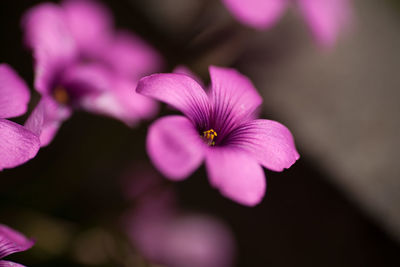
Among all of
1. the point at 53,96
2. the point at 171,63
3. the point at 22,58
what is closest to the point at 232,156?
the point at 53,96

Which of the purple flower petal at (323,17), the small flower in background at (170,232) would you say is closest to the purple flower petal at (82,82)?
the small flower in background at (170,232)

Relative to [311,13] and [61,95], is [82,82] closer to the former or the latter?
[61,95]

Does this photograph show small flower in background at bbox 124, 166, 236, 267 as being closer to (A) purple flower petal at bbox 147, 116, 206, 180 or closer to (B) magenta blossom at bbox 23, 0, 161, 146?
(B) magenta blossom at bbox 23, 0, 161, 146

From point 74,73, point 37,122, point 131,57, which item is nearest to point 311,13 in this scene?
point 131,57

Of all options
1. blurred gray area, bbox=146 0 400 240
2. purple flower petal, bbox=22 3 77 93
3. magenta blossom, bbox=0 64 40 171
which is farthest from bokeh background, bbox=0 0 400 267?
magenta blossom, bbox=0 64 40 171

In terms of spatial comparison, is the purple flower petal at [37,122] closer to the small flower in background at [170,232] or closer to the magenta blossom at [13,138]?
the magenta blossom at [13,138]
